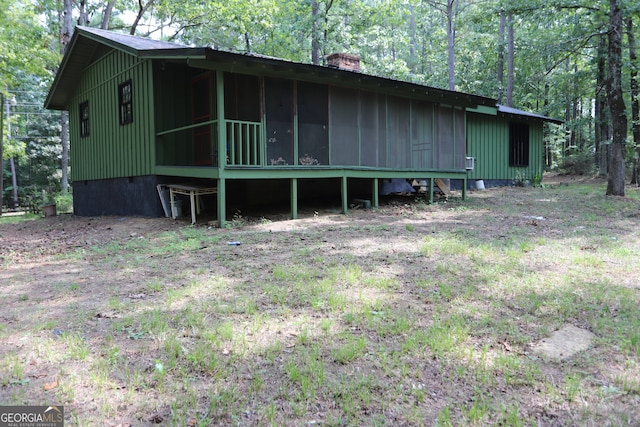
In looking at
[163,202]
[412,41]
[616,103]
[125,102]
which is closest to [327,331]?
[163,202]

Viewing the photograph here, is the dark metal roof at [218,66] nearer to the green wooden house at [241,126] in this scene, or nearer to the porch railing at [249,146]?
the green wooden house at [241,126]

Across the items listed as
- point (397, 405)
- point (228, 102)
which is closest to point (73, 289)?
point (397, 405)

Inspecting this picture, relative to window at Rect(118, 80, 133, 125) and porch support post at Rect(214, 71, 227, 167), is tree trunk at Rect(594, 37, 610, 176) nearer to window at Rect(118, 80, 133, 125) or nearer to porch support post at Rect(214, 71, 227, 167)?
porch support post at Rect(214, 71, 227, 167)

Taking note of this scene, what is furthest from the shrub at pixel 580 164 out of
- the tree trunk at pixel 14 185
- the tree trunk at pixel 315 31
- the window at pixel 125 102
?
the tree trunk at pixel 14 185

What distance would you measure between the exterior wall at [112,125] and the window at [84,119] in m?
0.15

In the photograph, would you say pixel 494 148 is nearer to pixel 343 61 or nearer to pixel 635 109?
pixel 635 109

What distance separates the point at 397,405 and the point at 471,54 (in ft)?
99.8

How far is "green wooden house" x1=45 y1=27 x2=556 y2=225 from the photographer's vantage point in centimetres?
848

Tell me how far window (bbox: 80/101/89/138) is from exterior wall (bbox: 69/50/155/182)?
5.7 inches

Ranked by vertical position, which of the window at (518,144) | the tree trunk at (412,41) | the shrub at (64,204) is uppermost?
the tree trunk at (412,41)

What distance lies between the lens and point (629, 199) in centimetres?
1101

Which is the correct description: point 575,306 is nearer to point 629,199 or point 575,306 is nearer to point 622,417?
point 622,417

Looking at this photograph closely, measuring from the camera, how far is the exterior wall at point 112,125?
9.70 metres

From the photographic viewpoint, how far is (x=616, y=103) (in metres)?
11.4
